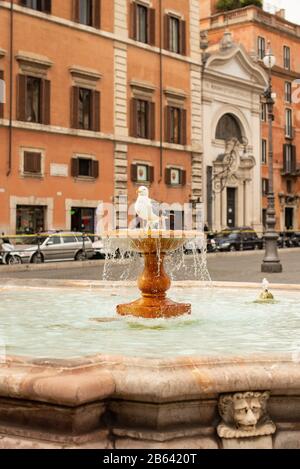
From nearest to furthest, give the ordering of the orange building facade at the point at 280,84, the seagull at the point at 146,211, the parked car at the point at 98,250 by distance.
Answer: the seagull at the point at 146,211 < the parked car at the point at 98,250 < the orange building facade at the point at 280,84

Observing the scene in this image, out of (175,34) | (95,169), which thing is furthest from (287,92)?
(95,169)

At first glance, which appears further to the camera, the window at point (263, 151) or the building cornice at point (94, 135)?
the window at point (263, 151)

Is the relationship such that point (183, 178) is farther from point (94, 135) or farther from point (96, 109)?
point (96, 109)

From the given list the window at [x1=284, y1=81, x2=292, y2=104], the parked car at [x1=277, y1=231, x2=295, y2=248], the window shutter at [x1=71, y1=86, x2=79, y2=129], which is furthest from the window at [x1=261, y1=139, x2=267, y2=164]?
the window shutter at [x1=71, y1=86, x2=79, y2=129]

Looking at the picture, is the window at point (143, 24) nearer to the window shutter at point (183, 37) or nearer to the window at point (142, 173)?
the window shutter at point (183, 37)

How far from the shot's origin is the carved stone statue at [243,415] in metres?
3.54

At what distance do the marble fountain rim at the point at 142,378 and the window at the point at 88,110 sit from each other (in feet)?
86.1

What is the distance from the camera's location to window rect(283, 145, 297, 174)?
4612 cm

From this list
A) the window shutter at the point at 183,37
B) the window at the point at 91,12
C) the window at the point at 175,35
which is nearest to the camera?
the window at the point at 91,12

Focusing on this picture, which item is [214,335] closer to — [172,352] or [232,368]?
[172,352]

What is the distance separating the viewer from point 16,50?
26.7m

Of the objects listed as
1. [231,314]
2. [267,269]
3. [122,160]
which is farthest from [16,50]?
[231,314]

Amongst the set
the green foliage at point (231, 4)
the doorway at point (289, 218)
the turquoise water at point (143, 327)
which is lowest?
the turquoise water at point (143, 327)

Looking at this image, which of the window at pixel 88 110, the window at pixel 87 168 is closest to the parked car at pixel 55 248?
the window at pixel 87 168
